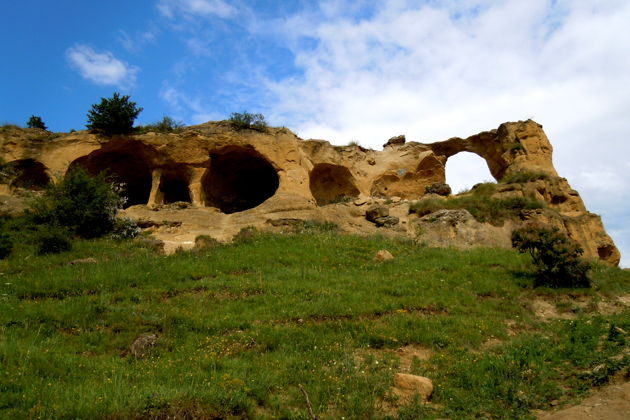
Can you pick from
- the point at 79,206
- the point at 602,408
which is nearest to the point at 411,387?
the point at 602,408

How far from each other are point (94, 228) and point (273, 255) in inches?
291

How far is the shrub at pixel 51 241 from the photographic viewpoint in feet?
51.2

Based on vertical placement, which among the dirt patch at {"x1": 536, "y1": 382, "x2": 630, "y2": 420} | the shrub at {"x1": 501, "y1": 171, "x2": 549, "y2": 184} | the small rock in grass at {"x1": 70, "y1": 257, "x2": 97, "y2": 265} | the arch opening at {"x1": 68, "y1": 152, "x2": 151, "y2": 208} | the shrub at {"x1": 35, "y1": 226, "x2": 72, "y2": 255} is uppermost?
the shrub at {"x1": 501, "y1": 171, "x2": 549, "y2": 184}

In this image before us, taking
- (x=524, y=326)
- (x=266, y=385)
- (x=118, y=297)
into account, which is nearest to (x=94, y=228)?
(x=118, y=297)

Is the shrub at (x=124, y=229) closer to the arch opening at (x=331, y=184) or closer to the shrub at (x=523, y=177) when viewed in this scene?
the arch opening at (x=331, y=184)

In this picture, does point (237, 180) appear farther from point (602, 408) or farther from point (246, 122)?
point (602, 408)

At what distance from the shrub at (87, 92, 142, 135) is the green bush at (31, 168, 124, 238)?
182 inches

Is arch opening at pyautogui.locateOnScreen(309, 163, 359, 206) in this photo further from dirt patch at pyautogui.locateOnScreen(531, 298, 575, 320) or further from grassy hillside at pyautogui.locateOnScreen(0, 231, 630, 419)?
dirt patch at pyautogui.locateOnScreen(531, 298, 575, 320)

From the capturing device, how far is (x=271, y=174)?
1047 inches

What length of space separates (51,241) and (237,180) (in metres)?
11.9

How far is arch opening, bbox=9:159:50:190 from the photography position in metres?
22.1

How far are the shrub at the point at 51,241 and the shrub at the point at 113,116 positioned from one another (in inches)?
324

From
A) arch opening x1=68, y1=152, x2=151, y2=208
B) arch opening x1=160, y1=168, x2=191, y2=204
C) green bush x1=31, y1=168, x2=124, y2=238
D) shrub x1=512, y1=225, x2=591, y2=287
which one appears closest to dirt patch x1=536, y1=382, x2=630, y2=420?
shrub x1=512, y1=225, x2=591, y2=287

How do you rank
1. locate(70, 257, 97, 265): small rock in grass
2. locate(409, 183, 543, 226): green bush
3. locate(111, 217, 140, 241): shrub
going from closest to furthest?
locate(70, 257, 97, 265): small rock in grass < locate(111, 217, 140, 241): shrub < locate(409, 183, 543, 226): green bush
